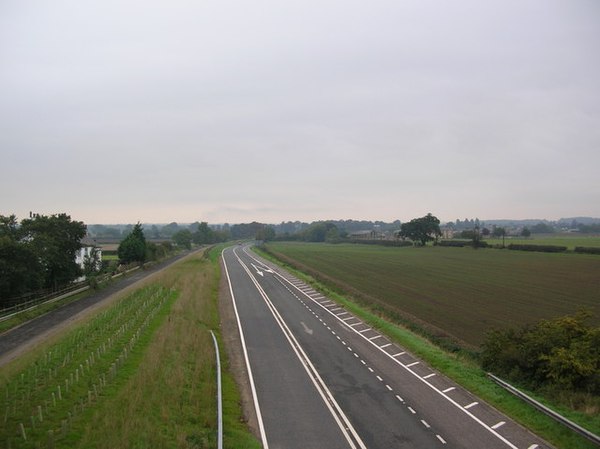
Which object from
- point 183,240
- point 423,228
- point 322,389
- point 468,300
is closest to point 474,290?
point 468,300

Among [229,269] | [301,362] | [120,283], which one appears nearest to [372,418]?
[301,362]

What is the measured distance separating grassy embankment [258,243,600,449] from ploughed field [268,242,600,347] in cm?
9

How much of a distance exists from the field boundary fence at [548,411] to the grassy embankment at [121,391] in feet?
39.8

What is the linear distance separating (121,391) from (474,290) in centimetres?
4664

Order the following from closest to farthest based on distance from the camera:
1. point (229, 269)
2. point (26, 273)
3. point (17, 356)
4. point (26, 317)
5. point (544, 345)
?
point (544, 345)
point (17, 356)
point (26, 317)
point (26, 273)
point (229, 269)

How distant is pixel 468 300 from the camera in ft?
163

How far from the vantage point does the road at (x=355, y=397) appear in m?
17.5

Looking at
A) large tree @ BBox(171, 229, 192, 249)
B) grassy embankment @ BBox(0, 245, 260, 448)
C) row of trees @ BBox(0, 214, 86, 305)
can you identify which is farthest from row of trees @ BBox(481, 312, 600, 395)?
large tree @ BBox(171, 229, 192, 249)

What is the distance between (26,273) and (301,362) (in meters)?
33.9

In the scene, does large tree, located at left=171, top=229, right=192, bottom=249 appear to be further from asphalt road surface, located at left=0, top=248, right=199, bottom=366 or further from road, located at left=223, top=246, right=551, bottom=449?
road, located at left=223, top=246, right=551, bottom=449

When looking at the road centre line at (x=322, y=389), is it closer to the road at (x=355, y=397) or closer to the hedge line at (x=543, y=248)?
the road at (x=355, y=397)

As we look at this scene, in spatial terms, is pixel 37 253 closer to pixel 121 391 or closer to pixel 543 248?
pixel 121 391

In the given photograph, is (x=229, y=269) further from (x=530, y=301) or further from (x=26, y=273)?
(x=530, y=301)

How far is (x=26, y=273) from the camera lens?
152 ft
